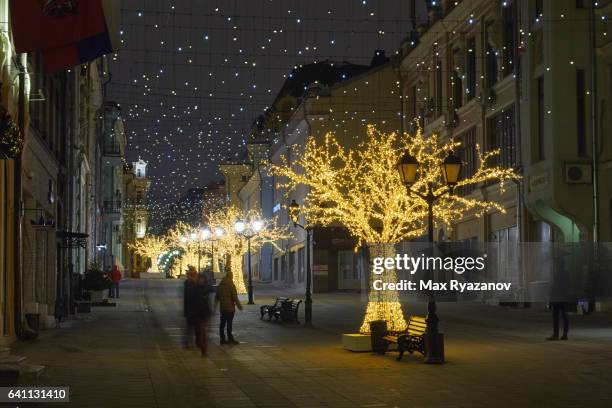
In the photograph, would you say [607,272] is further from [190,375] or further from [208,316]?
[190,375]

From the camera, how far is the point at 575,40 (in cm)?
3434

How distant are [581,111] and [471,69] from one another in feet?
36.4

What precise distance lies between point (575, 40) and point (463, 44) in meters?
11.9

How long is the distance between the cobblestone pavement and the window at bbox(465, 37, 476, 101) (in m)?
17.2

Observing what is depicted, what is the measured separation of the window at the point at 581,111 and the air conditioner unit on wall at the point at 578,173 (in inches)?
21.9

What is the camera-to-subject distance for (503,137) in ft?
135

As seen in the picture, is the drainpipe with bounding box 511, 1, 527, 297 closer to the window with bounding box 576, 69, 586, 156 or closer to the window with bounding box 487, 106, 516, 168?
the window with bounding box 487, 106, 516, 168

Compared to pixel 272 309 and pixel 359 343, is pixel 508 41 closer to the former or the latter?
pixel 272 309

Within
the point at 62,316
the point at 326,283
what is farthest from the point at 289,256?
the point at 62,316

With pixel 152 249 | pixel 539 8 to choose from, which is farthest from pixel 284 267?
pixel 152 249

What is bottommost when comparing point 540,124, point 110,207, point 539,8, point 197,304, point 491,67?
point 197,304

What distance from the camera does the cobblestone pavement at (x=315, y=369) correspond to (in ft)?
44.8

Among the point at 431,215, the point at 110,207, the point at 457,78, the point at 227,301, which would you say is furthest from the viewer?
the point at 110,207

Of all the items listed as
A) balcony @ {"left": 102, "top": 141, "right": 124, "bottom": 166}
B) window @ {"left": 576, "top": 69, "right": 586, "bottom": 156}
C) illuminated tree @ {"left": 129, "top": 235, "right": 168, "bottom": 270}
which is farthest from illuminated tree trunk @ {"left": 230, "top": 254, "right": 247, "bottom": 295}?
illuminated tree @ {"left": 129, "top": 235, "right": 168, "bottom": 270}
